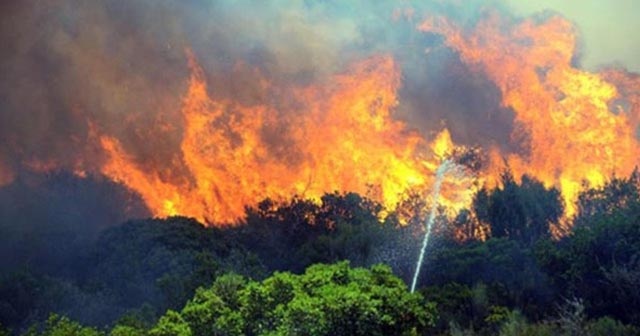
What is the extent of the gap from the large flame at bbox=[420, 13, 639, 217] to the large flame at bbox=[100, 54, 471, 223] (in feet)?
31.7

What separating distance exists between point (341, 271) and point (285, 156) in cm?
4329

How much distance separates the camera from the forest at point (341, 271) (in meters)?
27.5

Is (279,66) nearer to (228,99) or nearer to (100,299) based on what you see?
(228,99)

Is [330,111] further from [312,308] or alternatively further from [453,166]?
[312,308]

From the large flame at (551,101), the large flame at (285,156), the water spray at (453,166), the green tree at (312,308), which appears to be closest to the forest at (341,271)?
the green tree at (312,308)

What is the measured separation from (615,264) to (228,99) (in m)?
49.4

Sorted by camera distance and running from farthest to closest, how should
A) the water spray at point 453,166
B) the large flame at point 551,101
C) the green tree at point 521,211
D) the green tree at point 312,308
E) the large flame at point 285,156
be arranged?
the large flame at point 285,156
the large flame at point 551,101
the water spray at point 453,166
the green tree at point 521,211
the green tree at point 312,308

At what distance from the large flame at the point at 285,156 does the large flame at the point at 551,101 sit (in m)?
9.66

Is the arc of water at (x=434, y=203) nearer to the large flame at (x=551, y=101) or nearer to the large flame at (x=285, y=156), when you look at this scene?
the large flame at (x=285, y=156)

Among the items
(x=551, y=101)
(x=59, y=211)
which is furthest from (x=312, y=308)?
(x=551, y=101)

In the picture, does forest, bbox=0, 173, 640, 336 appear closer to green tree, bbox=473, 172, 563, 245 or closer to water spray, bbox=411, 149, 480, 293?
green tree, bbox=473, 172, 563, 245

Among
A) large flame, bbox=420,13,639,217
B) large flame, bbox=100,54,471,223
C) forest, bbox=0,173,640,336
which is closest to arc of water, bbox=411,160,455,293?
forest, bbox=0,173,640,336

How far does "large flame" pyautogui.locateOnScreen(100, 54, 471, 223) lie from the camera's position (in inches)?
2751

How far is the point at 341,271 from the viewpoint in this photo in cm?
2936
